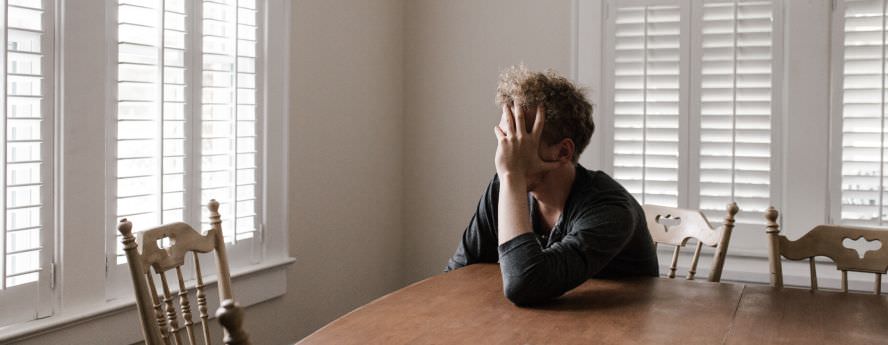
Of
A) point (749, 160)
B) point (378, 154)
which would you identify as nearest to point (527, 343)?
point (749, 160)

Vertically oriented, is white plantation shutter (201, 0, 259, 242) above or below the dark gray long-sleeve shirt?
above

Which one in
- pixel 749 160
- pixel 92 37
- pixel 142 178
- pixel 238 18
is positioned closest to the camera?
pixel 92 37

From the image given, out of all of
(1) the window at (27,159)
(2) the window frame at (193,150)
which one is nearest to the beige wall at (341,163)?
(2) the window frame at (193,150)

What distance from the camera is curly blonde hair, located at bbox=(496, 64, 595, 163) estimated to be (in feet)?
6.98

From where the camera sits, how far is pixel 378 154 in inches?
162

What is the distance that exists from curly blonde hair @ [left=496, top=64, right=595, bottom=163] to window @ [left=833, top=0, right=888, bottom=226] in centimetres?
174

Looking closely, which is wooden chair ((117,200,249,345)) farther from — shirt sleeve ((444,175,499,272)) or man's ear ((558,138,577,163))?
man's ear ((558,138,577,163))

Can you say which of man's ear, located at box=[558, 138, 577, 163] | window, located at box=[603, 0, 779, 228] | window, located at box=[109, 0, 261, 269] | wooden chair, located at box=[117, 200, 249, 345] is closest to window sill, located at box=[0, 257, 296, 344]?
window, located at box=[109, 0, 261, 269]

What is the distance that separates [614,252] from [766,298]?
356 mm

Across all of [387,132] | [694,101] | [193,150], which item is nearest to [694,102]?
[694,101]

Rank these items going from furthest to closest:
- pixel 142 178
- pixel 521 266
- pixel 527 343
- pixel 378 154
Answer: pixel 378 154
pixel 142 178
pixel 521 266
pixel 527 343

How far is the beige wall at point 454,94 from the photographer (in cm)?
403

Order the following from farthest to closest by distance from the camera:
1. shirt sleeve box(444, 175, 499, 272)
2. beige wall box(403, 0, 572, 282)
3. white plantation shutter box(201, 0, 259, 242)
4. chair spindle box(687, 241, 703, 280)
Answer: beige wall box(403, 0, 572, 282), white plantation shutter box(201, 0, 259, 242), chair spindle box(687, 241, 703, 280), shirt sleeve box(444, 175, 499, 272)

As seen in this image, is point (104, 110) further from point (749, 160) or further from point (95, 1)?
point (749, 160)
